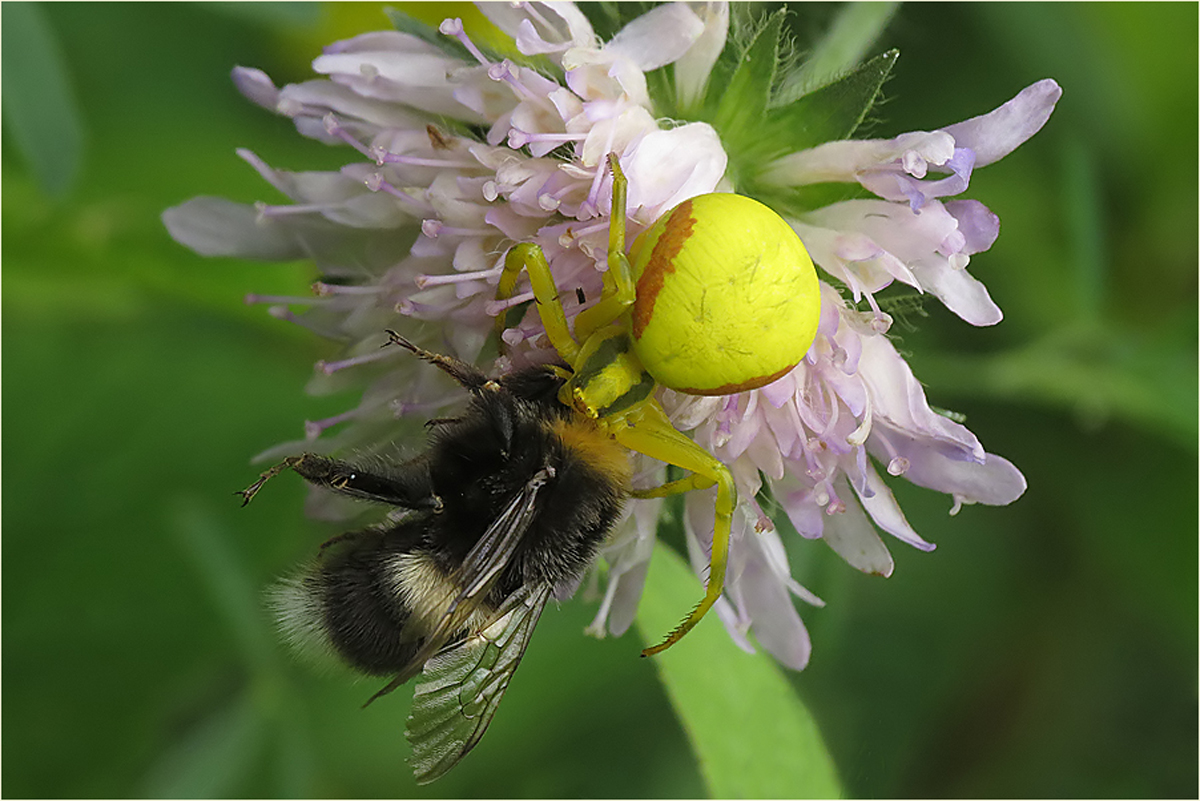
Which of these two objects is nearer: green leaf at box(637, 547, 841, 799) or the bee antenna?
the bee antenna

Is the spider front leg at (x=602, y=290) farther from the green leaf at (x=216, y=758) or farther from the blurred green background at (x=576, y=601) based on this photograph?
the green leaf at (x=216, y=758)

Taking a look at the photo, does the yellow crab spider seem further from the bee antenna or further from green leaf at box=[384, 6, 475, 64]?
green leaf at box=[384, 6, 475, 64]

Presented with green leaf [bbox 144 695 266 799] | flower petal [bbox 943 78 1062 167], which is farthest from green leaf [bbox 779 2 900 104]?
green leaf [bbox 144 695 266 799]

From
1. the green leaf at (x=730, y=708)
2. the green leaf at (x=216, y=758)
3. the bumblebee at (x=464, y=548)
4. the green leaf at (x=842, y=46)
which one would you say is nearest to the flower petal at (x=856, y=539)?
the green leaf at (x=730, y=708)

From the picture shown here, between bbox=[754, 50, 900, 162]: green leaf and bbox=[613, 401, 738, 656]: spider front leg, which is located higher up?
bbox=[754, 50, 900, 162]: green leaf

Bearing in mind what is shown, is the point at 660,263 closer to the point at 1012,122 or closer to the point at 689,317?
the point at 689,317

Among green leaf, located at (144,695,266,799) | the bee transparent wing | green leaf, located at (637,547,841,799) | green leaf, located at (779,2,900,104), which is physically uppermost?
green leaf, located at (779,2,900,104)

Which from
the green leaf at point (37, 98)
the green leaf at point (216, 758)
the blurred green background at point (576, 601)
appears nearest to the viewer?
the green leaf at point (37, 98)
